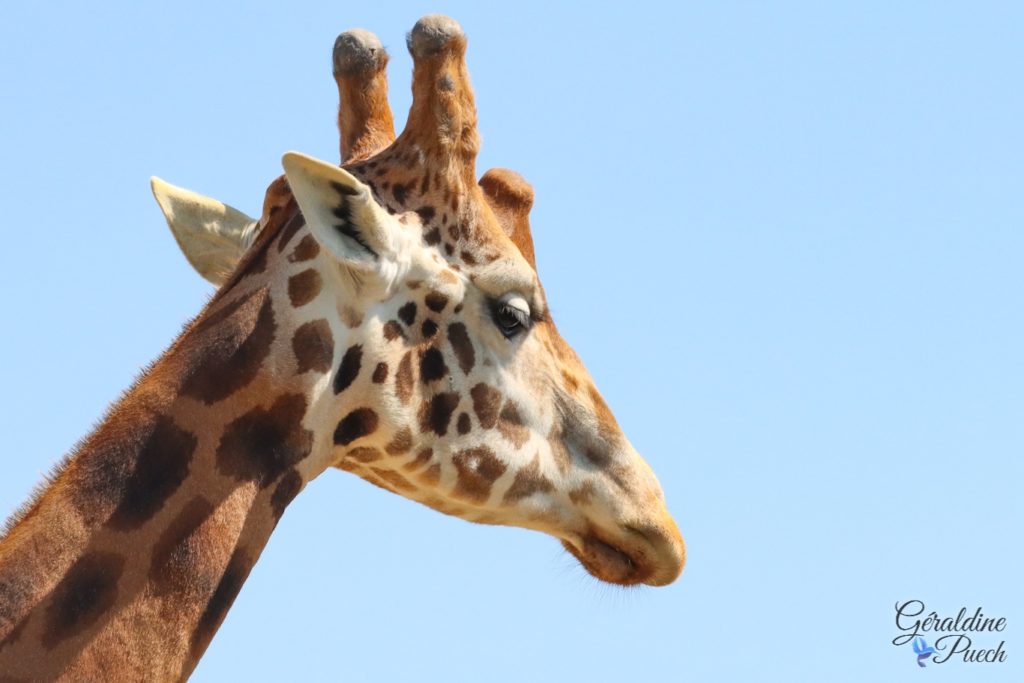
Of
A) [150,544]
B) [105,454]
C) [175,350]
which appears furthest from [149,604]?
[175,350]

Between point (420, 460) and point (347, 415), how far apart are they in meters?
0.44

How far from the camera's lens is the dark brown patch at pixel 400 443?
6566 millimetres

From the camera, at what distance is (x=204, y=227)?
793cm

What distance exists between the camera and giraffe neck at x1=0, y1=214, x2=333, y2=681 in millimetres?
5684

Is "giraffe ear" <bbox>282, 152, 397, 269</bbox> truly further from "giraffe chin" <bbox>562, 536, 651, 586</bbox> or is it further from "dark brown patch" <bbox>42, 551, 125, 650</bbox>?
"giraffe chin" <bbox>562, 536, 651, 586</bbox>

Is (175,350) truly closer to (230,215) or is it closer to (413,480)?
(413,480)

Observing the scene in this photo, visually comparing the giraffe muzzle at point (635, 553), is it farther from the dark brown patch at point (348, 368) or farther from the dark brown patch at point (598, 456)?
the dark brown patch at point (348, 368)

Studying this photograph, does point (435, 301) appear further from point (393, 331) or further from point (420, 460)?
point (420, 460)

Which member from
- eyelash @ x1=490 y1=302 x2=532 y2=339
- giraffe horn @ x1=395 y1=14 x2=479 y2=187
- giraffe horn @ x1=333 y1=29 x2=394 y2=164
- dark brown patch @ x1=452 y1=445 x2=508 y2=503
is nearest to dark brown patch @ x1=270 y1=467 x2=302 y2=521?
dark brown patch @ x1=452 y1=445 x2=508 y2=503

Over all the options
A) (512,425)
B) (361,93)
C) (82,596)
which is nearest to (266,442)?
(82,596)

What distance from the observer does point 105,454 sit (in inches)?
236

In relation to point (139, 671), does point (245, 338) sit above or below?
above

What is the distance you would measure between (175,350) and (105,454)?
0.54 meters

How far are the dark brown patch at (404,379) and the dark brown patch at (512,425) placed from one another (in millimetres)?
469
